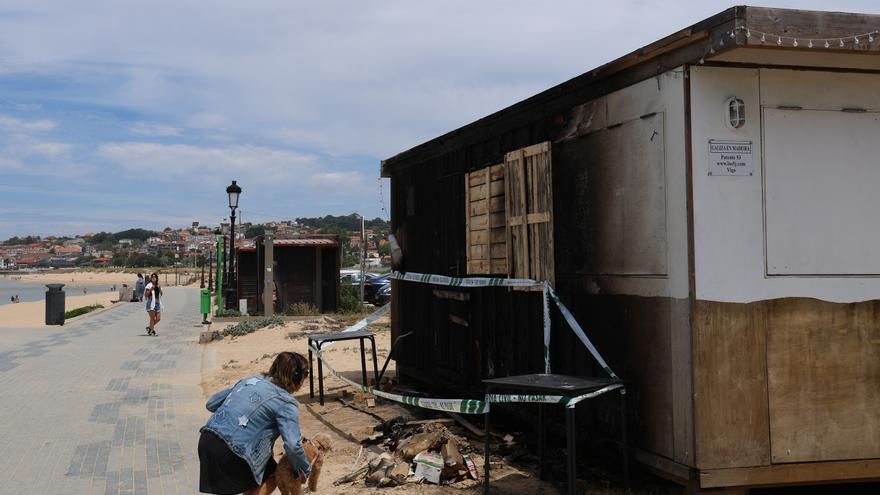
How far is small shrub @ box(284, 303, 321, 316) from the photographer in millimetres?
23969

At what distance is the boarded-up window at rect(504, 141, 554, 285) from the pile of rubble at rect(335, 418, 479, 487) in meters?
1.68

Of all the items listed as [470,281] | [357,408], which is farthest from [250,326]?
[470,281]

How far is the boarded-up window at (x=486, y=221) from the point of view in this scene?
7.35m

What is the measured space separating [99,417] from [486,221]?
5334 millimetres

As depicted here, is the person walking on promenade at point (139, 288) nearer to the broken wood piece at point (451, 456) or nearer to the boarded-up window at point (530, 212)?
the boarded-up window at point (530, 212)

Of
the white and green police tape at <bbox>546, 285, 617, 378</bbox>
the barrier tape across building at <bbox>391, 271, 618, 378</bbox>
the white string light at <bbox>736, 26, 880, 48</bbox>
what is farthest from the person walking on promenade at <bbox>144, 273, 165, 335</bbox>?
the white string light at <bbox>736, 26, 880, 48</bbox>

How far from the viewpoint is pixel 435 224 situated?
9.24 meters

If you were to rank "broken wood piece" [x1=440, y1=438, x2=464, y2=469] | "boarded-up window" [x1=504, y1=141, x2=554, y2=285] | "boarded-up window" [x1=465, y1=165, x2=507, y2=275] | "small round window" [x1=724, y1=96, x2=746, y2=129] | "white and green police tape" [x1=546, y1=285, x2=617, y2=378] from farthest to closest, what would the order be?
"boarded-up window" [x1=465, y1=165, x2=507, y2=275] → "boarded-up window" [x1=504, y1=141, x2=554, y2=285] → "broken wood piece" [x1=440, y1=438, x2=464, y2=469] → "white and green police tape" [x1=546, y1=285, x2=617, y2=378] → "small round window" [x1=724, y1=96, x2=746, y2=129]

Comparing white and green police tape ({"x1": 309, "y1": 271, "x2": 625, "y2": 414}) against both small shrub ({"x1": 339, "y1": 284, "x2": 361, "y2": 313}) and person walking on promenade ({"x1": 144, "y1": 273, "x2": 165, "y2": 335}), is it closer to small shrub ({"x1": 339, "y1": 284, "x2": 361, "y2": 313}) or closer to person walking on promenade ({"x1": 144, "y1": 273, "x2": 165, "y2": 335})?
person walking on promenade ({"x1": 144, "y1": 273, "x2": 165, "y2": 335})

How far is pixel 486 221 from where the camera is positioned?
299 inches

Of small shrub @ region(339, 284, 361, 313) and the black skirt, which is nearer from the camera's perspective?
the black skirt

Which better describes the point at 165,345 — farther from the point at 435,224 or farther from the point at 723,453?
the point at 723,453

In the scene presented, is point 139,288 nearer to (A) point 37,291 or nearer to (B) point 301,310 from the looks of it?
(B) point 301,310

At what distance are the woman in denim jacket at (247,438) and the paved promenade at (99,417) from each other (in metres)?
2.08
